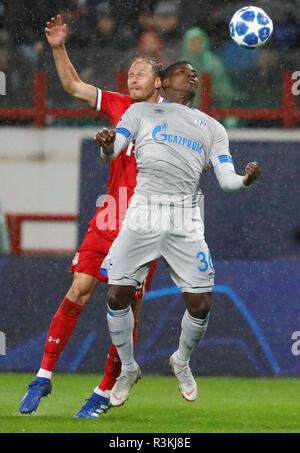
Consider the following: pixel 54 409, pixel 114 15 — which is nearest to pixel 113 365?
pixel 54 409

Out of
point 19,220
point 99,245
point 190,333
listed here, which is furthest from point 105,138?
point 19,220

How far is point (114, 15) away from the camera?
10797 mm

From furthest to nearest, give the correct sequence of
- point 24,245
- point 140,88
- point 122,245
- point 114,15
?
point 114,15, point 24,245, point 140,88, point 122,245

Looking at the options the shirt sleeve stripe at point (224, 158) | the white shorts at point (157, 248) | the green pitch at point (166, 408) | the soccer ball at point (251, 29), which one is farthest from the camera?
the soccer ball at point (251, 29)

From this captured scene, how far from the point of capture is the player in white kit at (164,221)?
554 centimetres

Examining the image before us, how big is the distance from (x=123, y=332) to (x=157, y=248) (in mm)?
466

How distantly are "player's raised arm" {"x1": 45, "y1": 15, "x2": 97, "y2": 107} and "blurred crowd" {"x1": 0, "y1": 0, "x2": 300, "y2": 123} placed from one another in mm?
3880

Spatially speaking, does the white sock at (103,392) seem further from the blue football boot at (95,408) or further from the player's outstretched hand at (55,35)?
the player's outstretched hand at (55,35)

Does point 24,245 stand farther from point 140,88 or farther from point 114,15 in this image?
point 140,88

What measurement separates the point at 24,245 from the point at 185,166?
15.5 feet

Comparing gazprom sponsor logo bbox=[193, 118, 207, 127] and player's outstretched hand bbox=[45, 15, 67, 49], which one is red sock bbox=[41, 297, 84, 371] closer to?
gazprom sponsor logo bbox=[193, 118, 207, 127]

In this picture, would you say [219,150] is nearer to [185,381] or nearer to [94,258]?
[94,258]

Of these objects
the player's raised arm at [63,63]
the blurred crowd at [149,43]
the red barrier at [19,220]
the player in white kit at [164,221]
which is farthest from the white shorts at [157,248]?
the blurred crowd at [149,43]

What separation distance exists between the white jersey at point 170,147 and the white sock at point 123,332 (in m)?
0.59
